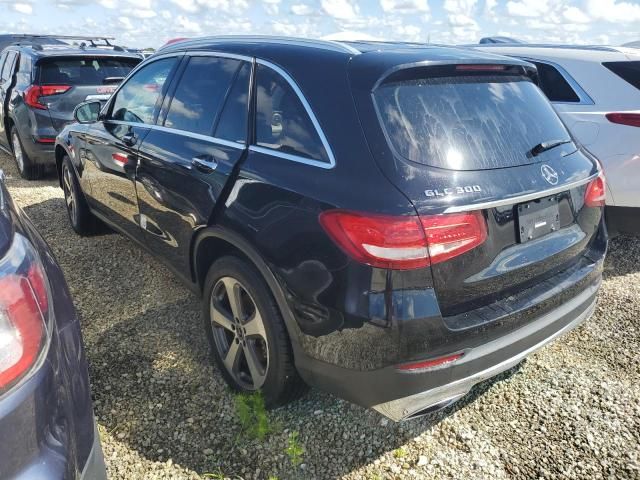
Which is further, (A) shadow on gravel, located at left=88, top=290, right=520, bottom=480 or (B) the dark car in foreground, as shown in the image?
(A) shadow on gravel, located at left=88, top=290, right=520, bottom=480

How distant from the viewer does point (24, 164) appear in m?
6.79

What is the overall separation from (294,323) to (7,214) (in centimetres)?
109

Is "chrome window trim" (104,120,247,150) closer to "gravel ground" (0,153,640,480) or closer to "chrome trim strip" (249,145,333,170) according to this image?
"chrome trim strip" (249,145,333,170)

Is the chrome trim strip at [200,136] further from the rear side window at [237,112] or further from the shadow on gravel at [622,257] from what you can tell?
the shadow on gravel at [622,257]

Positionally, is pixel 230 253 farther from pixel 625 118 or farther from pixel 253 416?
pixel 625 118

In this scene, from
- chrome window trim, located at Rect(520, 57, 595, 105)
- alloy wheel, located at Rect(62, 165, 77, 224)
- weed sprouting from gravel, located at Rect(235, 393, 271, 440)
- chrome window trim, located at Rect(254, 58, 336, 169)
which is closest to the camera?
chrome window trim, located at Rect(254, 58, 336, 169)

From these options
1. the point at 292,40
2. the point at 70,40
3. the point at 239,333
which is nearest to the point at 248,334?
the point at 239,333

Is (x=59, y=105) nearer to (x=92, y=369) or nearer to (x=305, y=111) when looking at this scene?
(x=92, y=369)

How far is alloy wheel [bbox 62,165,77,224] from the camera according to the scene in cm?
464

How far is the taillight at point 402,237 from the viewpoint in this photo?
179 cm

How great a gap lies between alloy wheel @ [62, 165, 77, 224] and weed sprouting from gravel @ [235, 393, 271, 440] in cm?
296

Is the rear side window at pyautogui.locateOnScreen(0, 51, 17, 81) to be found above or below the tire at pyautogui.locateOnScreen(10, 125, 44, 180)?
above

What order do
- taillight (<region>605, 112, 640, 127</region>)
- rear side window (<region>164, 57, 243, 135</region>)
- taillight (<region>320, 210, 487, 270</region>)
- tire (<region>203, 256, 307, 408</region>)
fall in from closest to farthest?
taillight (<region>320, 210, 487, 270</region>), tire (<region>203, 256, 307, 408</region>), rear side window (<region>164, 57, 243, 135</region>), taillight (<region>605, 112, 640, 127</region>)

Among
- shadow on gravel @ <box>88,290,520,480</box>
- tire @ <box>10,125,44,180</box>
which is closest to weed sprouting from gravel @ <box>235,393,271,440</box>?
shadow on gravel @ <box>88,290,520,480</box>
